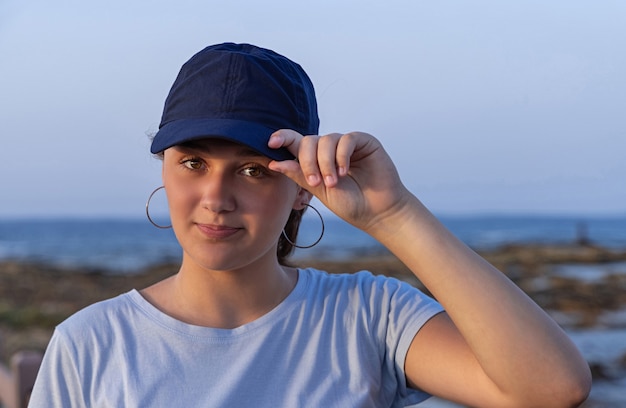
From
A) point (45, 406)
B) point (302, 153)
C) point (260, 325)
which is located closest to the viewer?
point (302, 153)

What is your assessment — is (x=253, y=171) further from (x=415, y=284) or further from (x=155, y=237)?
(x=155, y=237)

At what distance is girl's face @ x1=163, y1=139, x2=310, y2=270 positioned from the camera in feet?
4.92

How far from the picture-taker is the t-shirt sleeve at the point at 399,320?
1627 millimetres

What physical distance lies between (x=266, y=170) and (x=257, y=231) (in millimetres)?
108

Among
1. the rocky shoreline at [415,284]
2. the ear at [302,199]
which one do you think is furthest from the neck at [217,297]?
the rocky shoreline at [415,284]

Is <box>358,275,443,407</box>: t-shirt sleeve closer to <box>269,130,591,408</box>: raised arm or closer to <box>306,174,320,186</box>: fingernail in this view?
<box>269,130,591,408</box>: raised arm

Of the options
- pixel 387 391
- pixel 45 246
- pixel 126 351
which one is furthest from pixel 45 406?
pixel 45 246

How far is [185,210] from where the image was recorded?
152 cm

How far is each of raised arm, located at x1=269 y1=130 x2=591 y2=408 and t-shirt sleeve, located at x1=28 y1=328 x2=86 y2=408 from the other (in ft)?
1.70

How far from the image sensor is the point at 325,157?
4.65 feet

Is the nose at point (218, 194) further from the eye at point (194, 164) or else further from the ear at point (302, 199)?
the ear at point (302, 199)

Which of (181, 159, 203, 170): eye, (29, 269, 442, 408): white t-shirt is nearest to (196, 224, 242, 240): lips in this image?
(181, 159, 203, 170): eye

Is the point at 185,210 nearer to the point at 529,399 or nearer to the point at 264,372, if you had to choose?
the point at 264,372

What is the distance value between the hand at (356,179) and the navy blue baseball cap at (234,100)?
0.04 m
